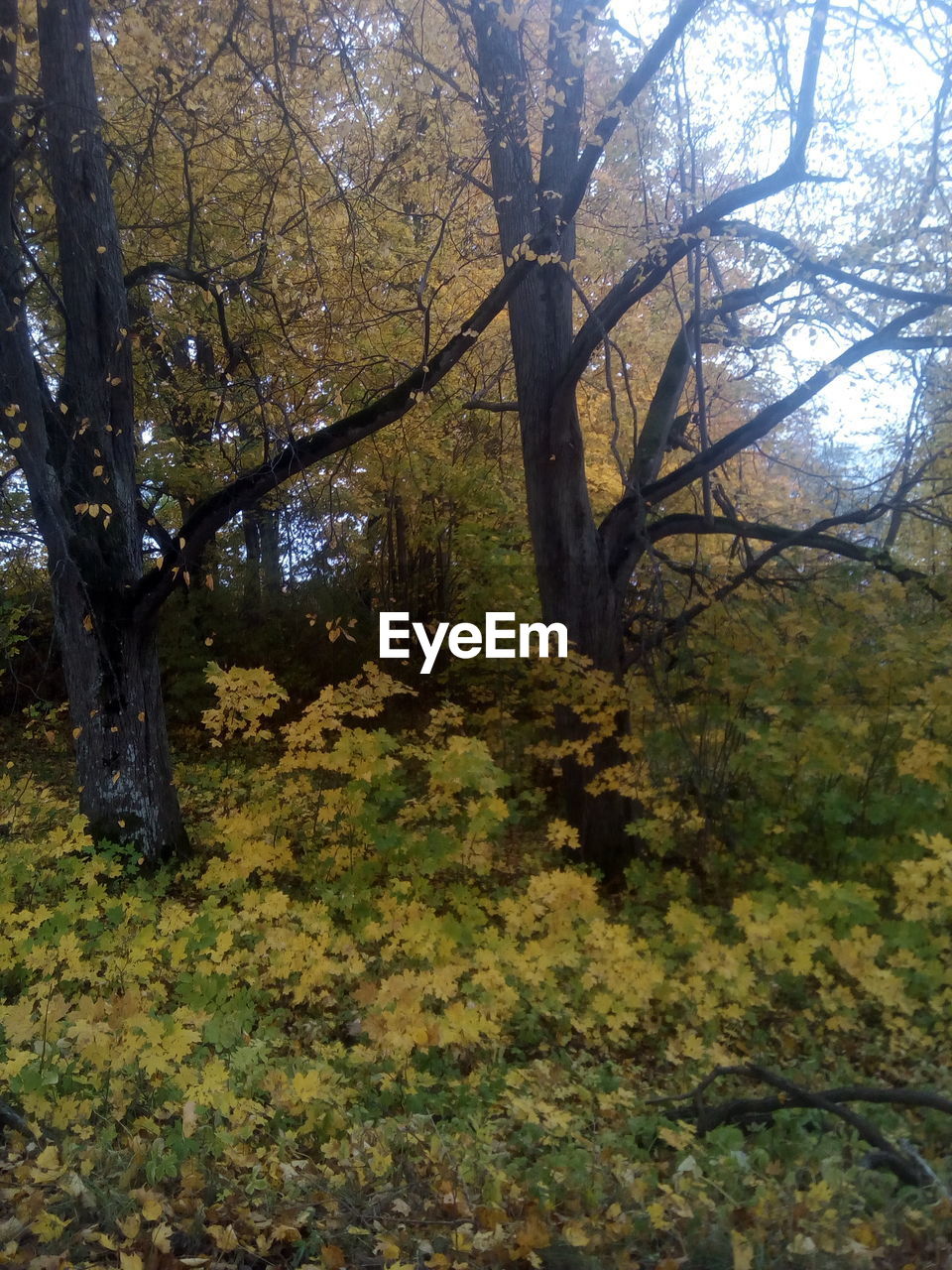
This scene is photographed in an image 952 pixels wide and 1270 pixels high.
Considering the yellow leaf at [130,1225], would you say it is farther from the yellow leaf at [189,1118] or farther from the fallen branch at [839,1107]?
the fallen branch at [839,1107]

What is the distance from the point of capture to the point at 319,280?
21.0 feet

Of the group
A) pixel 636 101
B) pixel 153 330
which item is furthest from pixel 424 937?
pixel 153 330

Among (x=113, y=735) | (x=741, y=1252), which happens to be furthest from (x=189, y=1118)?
(x=113, y=735)

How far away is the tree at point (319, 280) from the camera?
17.1 feet

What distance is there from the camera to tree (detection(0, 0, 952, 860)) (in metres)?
5.22

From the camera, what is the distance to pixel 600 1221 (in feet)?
8.04

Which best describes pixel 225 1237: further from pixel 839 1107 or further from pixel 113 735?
pixel 113 735

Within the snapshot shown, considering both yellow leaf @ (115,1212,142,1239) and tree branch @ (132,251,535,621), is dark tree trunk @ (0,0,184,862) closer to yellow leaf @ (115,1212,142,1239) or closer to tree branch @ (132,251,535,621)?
tree branch @ (132,251,535,621)

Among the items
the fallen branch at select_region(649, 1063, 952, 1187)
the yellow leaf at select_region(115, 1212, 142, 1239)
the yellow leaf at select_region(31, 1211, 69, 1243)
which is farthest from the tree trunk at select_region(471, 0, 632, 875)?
the yellow leaf at select_region(31, 1211, 69, 1243)

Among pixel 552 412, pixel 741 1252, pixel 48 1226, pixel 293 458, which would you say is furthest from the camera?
pixel 552 412

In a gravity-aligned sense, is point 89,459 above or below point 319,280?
below

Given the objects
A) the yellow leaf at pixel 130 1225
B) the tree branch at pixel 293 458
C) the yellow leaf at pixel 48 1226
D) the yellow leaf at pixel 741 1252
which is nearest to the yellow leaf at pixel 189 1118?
the yellow leaf at pixel 130 1225

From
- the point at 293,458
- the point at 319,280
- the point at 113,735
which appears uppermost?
the point at 319,280

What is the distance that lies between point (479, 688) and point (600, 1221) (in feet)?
22.3
